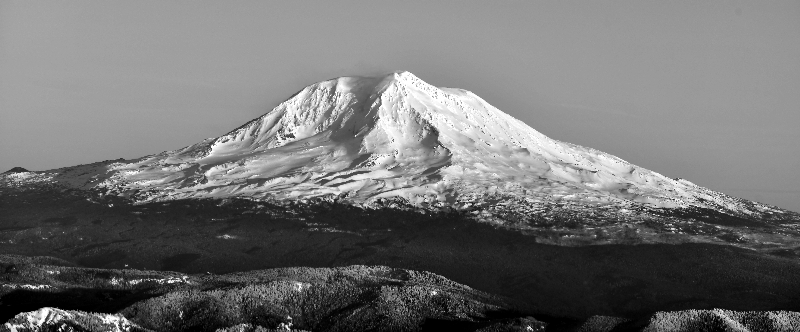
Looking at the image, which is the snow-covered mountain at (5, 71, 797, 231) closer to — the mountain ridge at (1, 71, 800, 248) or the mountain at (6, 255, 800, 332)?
the mountain ridge at (1, 71, 800, 248)

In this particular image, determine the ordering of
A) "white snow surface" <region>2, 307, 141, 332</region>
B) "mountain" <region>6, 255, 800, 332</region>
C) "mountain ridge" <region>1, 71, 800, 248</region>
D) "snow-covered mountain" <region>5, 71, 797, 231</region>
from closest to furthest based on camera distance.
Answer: "white snow surface" <region>2, 307, 141, 332</region> < "mountain" <region>6, 255, 800, 332</region> < "mountain ridge" <region>1, 71, 800, 248</region> < "snow-covered mountain" <region>5, 71, 797, 231</region>

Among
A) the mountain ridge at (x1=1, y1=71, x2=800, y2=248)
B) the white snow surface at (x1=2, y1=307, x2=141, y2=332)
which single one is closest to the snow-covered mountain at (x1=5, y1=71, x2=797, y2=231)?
the mountain ridge at (x1=1, y1=71, x2=800, y2=248)

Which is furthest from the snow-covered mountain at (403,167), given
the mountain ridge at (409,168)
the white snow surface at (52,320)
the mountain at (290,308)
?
the white snow surface at (52,320)

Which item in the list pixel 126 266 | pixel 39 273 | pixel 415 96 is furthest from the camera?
pixel 415 96

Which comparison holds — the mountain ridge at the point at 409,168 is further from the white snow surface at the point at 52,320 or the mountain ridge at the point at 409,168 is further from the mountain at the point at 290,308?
the white snow surface at the point at 52,320

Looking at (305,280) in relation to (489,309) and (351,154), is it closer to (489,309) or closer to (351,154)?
(489,309)

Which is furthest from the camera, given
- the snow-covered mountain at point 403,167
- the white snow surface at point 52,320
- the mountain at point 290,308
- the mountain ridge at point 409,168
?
the snow-covered mountain at point 403,167

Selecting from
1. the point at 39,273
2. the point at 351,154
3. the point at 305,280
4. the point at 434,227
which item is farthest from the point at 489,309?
the point at 351,154

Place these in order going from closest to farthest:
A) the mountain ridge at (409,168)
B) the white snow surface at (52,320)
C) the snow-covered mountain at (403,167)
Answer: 1. the white snow surface at (52,320)
2. the mountain ridge at (409,168)
3. the snow-covered mountain at (403,167)

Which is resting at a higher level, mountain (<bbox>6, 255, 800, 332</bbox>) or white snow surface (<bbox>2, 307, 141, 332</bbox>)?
white snow surface (<bbox>2, 307, 141, 332</bbox>)
